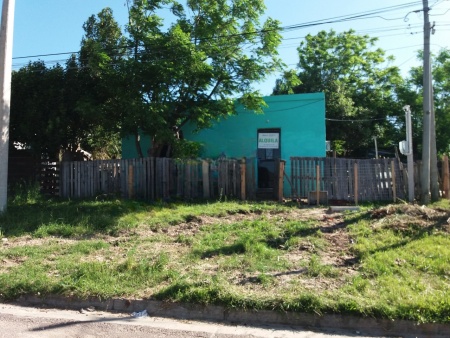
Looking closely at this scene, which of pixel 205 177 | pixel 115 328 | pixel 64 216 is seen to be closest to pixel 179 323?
pixel 115 328

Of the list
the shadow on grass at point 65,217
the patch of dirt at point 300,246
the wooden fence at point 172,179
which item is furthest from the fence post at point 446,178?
the shadow on grass at point 65,217

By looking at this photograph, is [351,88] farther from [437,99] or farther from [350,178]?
[350,178]

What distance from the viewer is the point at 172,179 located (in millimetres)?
13703

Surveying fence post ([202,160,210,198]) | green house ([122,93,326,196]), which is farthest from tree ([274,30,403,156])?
fence post ([202,160,210,198])

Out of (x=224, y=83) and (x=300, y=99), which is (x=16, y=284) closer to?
(x=224, y=83)

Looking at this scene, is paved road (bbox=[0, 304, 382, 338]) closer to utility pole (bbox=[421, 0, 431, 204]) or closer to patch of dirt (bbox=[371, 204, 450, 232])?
patch of dirt (bbox=[371, 204, 450, 232])

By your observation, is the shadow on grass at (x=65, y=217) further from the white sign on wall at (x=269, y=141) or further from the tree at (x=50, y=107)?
the white sign on wall at (x=269, y=141)

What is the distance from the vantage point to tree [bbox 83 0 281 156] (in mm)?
13188

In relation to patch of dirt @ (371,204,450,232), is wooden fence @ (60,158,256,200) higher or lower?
higher

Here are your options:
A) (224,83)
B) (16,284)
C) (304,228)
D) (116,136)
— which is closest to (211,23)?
(224,83)

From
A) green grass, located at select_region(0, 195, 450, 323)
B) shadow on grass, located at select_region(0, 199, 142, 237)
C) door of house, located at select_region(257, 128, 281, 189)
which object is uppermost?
door of house, located at select_region(257, 128, 281, 189)

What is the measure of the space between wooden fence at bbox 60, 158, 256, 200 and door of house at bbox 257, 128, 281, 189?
2.57 meters

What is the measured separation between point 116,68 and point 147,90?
125 cm

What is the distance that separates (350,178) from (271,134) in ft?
13.9
